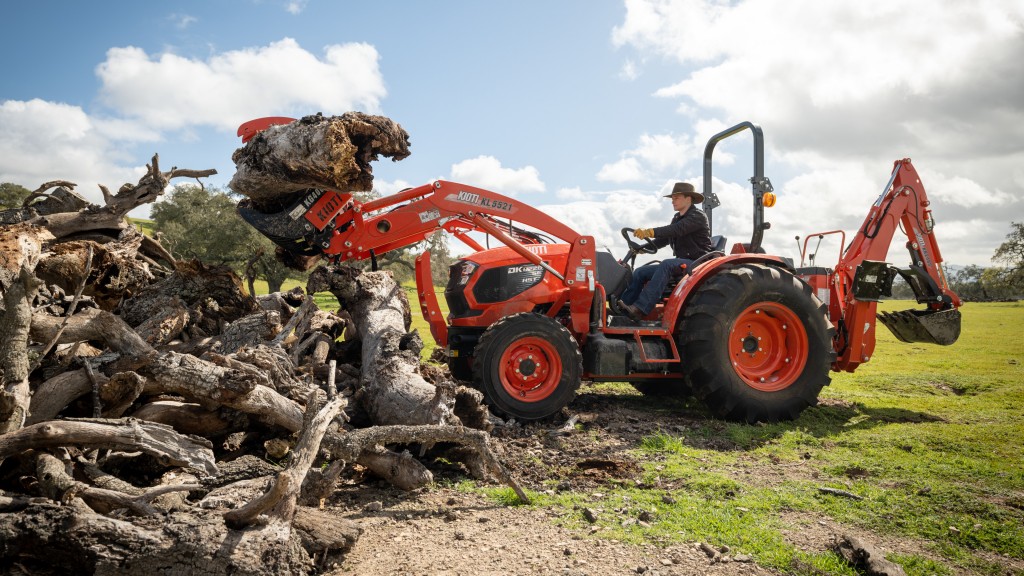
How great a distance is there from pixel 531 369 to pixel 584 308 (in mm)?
923

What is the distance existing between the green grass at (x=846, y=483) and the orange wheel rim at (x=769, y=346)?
Answer: 0.53 m

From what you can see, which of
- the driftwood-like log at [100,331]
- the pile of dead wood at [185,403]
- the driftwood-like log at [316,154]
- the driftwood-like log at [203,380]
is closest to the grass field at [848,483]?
the pile of dead wood at [185,403]

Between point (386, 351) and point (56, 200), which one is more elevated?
point (56, 200)

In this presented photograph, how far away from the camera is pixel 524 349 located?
6.07m

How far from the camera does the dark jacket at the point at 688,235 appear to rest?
705cm

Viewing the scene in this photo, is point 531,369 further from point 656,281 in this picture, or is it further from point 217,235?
point 217,235

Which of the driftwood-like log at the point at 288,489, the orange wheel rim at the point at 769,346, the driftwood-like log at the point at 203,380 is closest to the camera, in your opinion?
the driftwood-like log at the point at 288,489

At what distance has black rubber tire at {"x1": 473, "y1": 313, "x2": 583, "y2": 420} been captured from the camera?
5.83 m

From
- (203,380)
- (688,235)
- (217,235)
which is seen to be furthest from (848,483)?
(217,235)

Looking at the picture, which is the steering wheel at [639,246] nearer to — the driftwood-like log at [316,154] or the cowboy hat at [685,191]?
the cowboy hat at [685,191]

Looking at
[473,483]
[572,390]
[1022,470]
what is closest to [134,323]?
[473,483]

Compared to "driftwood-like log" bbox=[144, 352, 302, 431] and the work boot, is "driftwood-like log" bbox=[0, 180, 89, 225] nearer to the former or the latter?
"driftwood-like log" bbox=[144, 352, 302, 431]

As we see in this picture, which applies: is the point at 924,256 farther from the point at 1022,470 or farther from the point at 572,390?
the point at 572,390

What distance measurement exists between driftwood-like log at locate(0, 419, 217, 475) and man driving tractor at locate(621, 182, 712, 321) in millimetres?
4633
